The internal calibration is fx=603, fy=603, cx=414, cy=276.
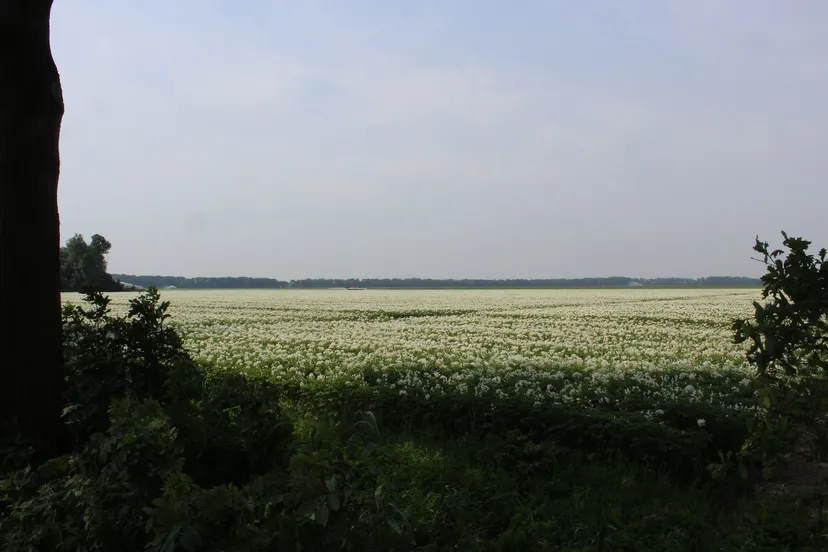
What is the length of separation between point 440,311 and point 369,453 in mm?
25638

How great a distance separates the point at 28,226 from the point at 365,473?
10.8ft

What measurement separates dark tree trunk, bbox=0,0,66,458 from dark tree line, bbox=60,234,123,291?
55011 millimetres

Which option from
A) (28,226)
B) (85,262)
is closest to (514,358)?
(28,226)

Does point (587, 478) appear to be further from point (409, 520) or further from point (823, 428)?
point (409, 520)

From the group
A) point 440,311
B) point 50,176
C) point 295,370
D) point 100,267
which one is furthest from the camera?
point 100,267

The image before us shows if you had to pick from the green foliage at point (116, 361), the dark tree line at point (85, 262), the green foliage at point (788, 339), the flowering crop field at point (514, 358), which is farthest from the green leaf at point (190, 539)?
the dark tree line at point (85, 262)

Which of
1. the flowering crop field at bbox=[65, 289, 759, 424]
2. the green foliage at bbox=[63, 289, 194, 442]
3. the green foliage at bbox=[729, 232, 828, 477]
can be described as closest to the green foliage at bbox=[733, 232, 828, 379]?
the green foliage at bbox=[729, 232, 828, 477]

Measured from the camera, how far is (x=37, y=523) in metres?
3.36

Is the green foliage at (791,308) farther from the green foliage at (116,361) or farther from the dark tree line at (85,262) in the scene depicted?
the dark tree line at (85,262)

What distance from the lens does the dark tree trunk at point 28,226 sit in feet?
14.1

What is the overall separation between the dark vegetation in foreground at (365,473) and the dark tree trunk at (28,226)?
0.78 feet

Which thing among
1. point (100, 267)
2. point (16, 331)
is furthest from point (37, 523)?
point (100, 267)

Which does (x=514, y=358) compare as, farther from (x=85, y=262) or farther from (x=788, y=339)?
(x=85, y=262)

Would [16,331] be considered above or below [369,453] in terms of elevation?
above
